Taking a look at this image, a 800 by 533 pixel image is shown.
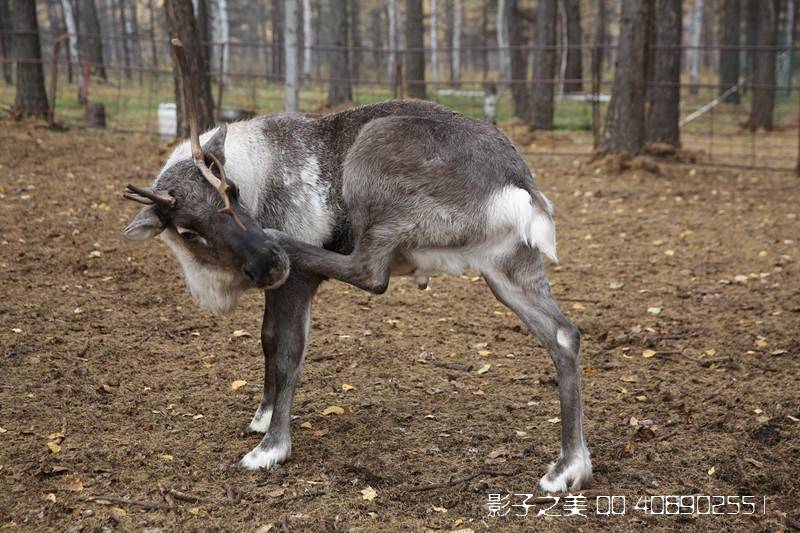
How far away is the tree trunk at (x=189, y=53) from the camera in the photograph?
1142 cm

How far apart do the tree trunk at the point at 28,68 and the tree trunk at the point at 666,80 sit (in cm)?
993

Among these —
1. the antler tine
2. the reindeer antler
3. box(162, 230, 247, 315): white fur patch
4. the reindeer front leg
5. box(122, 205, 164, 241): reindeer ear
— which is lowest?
the reindeer front leg

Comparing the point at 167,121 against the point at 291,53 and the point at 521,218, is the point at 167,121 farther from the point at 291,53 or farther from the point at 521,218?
the point at 521,218

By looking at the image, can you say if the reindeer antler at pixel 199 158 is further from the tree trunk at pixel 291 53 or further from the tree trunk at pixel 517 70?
the tree trunk at pixel 517 70

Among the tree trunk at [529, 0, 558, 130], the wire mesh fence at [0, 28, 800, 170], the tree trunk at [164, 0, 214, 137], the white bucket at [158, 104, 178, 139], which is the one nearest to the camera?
the tree trunk at [164, 0, 214, 137]

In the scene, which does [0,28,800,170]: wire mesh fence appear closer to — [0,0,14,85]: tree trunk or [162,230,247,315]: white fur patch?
[0,0,14,85]: tree trunk

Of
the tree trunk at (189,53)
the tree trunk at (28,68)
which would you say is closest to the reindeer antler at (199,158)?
the tree trunk at (189,53)

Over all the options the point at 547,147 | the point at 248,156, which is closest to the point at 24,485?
the point at 248,156

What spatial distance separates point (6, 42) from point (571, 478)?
64.1 ft

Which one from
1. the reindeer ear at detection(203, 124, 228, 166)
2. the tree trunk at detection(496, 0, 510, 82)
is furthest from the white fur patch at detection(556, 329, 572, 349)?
the tree trunk at detection(496, 0, 510, 82)

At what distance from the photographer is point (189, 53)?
37.8 feet

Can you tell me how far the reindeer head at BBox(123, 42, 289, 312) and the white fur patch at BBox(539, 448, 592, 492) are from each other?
150cm

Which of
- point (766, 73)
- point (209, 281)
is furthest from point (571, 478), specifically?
point (766, 73)

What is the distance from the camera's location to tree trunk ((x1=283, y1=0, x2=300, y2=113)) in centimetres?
1255
